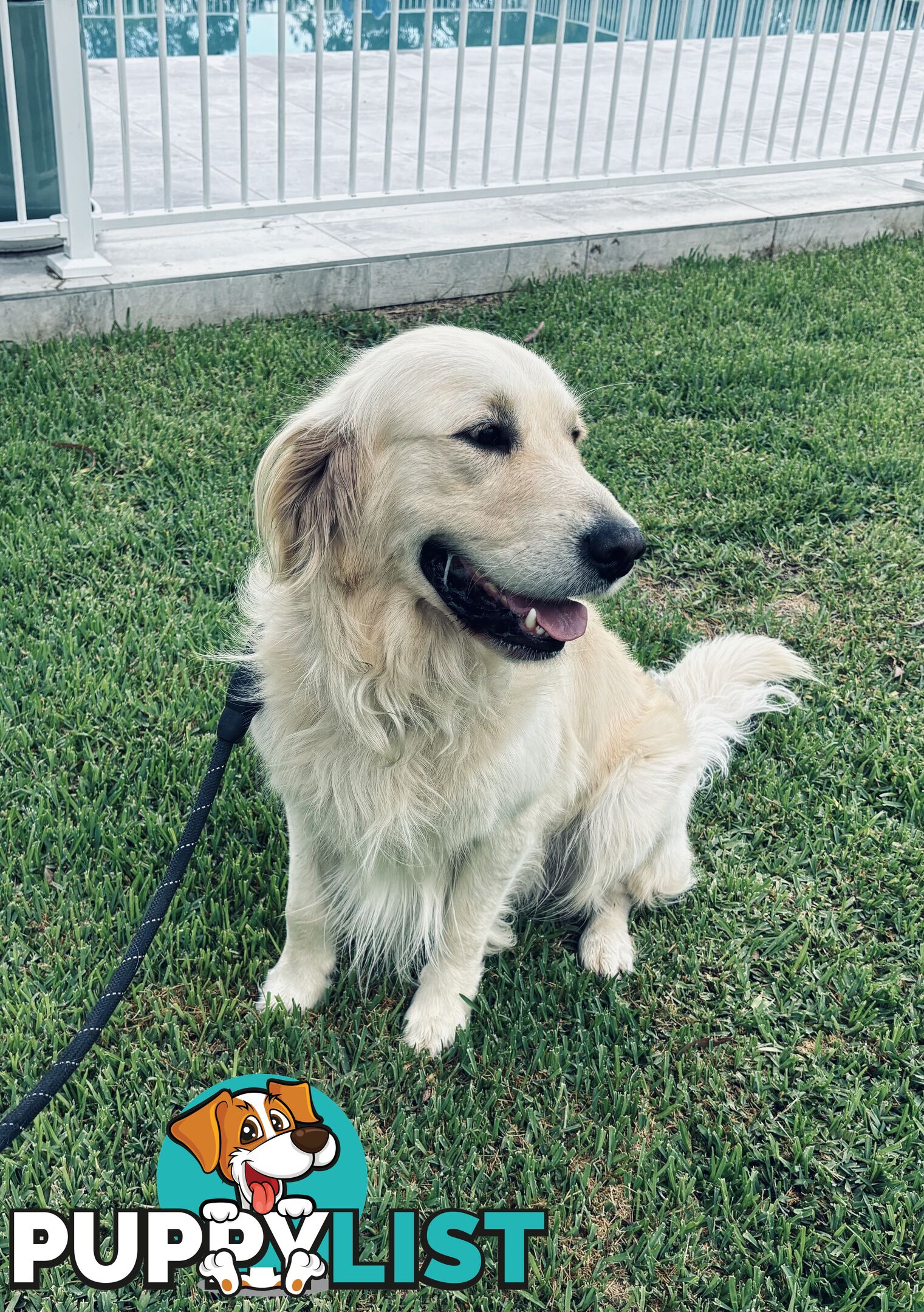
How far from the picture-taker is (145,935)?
81.7 inches

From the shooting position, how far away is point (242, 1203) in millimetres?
2002

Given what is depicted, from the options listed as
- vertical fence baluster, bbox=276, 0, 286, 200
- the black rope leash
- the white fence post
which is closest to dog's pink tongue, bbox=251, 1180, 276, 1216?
the black rope leash

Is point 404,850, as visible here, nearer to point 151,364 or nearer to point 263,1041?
point 263,1041

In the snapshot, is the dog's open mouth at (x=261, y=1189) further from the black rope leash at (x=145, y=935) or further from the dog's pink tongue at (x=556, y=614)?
the dog's pink tongue at (x=556, y=614)

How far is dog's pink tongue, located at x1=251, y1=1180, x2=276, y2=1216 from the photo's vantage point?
200 centimetres

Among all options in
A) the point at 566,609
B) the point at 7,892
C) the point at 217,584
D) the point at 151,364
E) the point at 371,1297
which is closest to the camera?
the point at 371,1297

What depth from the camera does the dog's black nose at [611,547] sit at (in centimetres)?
195

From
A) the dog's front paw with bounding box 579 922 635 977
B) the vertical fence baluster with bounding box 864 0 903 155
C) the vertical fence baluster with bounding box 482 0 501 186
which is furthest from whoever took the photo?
the vertical fence baluster with bounding box 864 0 903 155

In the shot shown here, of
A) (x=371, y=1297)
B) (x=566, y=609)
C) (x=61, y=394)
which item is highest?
(x=566, y=609)

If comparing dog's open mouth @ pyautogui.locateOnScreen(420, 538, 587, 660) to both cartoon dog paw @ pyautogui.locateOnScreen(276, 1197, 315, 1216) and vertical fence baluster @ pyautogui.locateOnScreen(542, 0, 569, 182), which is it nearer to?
cartoon dog paw @ pyautogui.locateOnScreen(276, 1197, 315, 1216)

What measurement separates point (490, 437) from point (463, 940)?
1113mm

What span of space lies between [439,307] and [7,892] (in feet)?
13.7

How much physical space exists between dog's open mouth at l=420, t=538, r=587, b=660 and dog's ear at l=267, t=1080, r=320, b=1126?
0.97 meters

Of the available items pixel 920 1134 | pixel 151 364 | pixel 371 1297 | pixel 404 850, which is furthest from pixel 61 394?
pixel 920 1134
